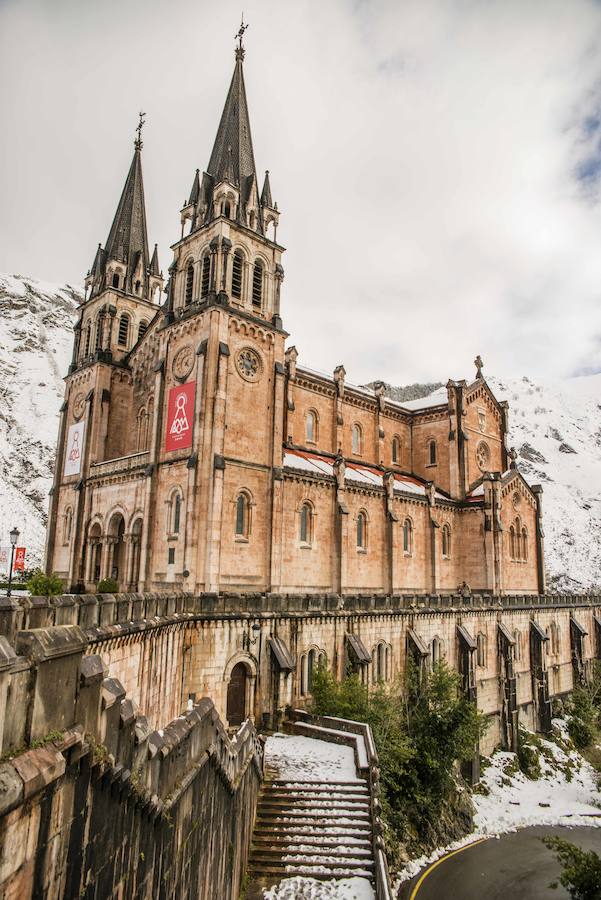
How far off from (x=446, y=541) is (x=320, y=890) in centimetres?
3414

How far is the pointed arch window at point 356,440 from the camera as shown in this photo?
4717cm

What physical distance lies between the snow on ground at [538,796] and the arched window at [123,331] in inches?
1384

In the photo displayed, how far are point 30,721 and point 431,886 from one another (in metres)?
23.4

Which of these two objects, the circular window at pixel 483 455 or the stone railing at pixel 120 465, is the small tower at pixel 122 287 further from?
the circular window at pixel 483 455

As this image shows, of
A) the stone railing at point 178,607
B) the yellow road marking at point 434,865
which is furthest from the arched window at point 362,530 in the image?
the yellow road marking at point 434,865

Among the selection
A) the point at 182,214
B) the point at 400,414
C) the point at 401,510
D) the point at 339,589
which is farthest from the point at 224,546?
the point at 400,414

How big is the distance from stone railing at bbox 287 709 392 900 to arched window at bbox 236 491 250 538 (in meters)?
10.3

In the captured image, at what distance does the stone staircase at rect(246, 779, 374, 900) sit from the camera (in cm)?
1519

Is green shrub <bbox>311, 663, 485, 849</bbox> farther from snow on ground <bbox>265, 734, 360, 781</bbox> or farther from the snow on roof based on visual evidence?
the snow on roof

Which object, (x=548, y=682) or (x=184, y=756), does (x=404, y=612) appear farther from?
(x=184, y=756)

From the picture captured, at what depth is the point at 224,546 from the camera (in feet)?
102

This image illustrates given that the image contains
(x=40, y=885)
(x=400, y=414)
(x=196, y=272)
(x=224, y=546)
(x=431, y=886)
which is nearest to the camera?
(x=40, y=885)

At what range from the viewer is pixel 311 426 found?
43.8 meters

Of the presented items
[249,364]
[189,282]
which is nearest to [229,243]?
[189,282]
